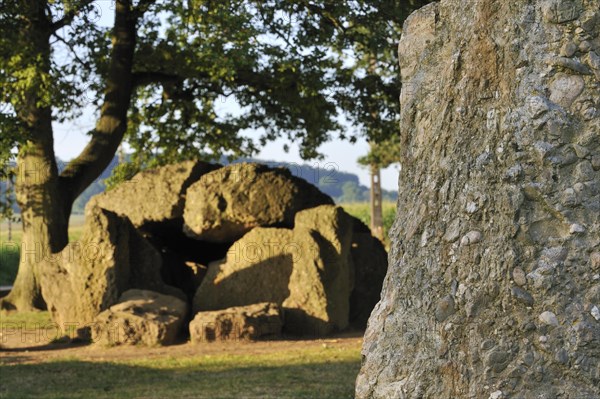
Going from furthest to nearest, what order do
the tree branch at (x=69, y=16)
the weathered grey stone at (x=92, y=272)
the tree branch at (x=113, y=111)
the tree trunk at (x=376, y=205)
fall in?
the tree trunk at (x=376, y=205)
the tree branch at (x=113, y=111)
the tree branch at (x=69, y=16)
the weathered grey stone at (x=92, y=272)

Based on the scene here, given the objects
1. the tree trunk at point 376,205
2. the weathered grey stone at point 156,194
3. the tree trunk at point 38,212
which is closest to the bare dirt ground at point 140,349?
the weathered grey stone at point 156,194

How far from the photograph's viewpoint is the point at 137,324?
1505cm

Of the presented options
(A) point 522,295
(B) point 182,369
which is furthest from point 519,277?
(B) point 182,369

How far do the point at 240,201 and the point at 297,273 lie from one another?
1880 mm

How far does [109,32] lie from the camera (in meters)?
20.3

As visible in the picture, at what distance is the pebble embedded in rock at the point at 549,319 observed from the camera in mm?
3141

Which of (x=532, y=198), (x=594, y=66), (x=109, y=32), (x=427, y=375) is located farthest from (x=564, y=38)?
(x=109, y=32)

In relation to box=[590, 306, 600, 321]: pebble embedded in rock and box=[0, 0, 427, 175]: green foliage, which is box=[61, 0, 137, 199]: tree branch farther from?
box=[590, 306, 600, 321]: pebble embedded in rock

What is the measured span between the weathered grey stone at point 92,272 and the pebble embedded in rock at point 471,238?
13.6 m

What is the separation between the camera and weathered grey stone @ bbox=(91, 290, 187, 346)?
1503cm

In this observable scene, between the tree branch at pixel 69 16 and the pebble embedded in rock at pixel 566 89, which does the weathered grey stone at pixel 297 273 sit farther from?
the pebble embedded in rock at pixel 566 89

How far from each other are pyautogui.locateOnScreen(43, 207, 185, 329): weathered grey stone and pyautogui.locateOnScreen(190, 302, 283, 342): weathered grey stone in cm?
190

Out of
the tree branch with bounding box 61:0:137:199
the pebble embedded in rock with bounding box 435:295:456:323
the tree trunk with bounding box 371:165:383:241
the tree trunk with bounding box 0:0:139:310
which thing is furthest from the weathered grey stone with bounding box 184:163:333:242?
the tree trunk with bounding box 371:165:383:241

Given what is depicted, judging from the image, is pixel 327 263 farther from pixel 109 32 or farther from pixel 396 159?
pixel 396 159
